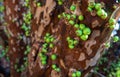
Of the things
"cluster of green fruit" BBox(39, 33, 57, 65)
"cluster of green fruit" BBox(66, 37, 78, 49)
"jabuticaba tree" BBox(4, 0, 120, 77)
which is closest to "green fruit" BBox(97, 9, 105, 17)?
"jabuticaba tree" BBox(4, 0, 120, 77)

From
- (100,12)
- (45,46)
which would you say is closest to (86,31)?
(100,12)

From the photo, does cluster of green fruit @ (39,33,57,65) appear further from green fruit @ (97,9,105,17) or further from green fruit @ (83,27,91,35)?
green fruit @ (97,9,105,17)

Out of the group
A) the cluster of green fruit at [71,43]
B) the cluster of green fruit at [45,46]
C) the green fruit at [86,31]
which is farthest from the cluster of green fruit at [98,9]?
the cluster of green fruit at [45,46]

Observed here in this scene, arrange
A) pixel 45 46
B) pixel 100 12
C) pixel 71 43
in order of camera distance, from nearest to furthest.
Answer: pixel 100 12, pixel 71 43, pixel 45 46

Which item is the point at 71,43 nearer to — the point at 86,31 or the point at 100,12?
the point at 86,31

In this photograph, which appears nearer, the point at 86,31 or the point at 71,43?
the point at 86,31

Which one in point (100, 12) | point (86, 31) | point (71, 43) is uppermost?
point (100, 12)

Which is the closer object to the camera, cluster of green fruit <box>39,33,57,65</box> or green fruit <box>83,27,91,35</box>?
green fruit <box>83,27,91,35</box>

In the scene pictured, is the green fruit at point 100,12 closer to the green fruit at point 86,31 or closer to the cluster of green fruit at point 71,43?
the green fruit at point 86,31
